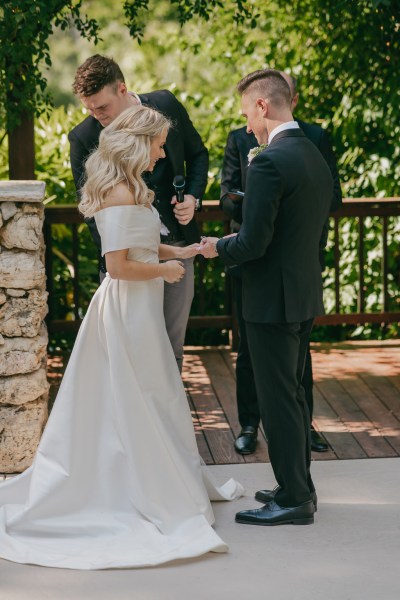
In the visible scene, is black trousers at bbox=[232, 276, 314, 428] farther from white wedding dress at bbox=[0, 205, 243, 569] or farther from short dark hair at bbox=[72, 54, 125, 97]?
short dark hair at bbox=[72, 54, 125, 97]

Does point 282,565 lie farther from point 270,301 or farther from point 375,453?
point 375,453

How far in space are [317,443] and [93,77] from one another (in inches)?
86.0

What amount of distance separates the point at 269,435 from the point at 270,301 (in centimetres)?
58

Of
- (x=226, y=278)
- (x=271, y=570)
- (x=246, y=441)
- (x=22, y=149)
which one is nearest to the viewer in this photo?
(x=271, y=570)

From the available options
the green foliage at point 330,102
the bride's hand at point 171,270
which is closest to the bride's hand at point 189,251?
the bride's hand at point 171,270

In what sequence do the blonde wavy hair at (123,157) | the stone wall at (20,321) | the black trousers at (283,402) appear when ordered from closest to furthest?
the blonde wavy hair at (123,157), the black trousers at (283,402), the stone wall at (20,321)

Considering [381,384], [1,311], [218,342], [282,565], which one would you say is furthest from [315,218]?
[218,342]

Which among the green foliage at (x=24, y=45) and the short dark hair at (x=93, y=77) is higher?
the green foliage at (x=24, y=45)

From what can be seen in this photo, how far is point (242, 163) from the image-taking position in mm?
4914

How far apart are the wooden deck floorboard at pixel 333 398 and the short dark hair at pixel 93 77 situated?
192 cm

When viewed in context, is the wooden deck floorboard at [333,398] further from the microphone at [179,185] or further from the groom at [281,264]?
the microphone at [179,185]

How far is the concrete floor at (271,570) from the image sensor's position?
3449 millimetres

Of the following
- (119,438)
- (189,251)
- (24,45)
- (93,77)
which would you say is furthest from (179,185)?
(24,45)

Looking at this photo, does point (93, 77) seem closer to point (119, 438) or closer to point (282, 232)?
point (282, 232)
